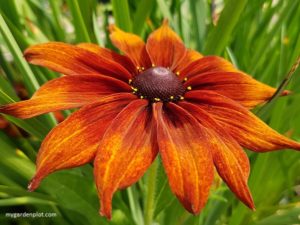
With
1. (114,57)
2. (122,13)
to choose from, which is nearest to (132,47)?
(114,57)

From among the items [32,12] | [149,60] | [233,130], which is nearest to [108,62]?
[149,60]

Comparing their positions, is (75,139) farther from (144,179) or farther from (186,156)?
(144,179)

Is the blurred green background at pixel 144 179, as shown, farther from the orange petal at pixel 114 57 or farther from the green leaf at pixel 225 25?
the orange petal at pixel 114 57

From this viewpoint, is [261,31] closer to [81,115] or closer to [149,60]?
[149,60]

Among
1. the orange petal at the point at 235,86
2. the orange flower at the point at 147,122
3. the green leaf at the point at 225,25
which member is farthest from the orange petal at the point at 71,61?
the green leaf at the point at 225,25

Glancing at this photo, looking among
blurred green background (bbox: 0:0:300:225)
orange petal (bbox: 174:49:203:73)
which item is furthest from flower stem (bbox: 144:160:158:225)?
orange petal (bbox: 174:49:203:73)
